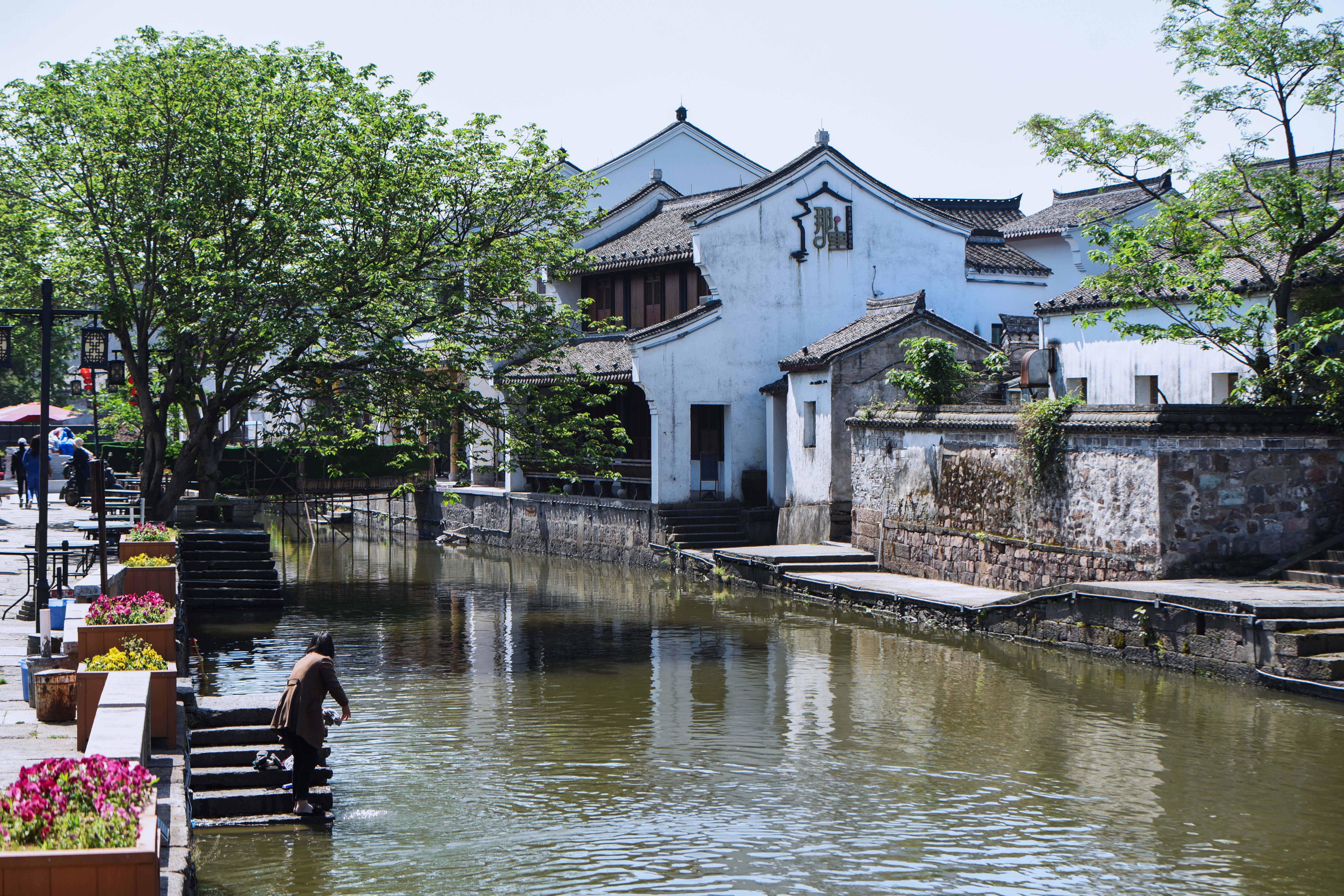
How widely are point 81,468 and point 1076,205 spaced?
29.1m

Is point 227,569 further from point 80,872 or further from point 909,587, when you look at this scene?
point 80,872

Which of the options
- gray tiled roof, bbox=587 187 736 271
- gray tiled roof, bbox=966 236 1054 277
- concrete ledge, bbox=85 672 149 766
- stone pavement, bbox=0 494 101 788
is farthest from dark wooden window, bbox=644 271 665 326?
concrete ledge, bbox=85 672 149 766

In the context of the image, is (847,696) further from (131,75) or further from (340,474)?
(131,75)

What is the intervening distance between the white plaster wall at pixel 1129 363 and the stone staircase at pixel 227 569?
15.8 m

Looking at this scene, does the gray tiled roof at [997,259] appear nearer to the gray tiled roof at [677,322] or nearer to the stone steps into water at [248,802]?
the gray tiled roof at [677,322]

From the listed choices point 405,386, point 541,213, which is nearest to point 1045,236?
point 541,213

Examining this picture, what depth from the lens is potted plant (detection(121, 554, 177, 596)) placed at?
1695cm

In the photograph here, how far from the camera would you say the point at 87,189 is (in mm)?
22688

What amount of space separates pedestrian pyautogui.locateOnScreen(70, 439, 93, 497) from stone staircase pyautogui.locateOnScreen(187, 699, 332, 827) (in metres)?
19.9

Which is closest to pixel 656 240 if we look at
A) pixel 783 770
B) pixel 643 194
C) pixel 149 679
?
pixel 643 194

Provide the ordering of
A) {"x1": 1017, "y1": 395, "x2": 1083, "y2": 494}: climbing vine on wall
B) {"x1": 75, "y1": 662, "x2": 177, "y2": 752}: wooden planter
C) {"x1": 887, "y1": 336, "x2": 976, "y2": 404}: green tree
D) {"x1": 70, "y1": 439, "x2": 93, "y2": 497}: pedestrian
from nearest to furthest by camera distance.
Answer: {"x1": 75, "y1": 662, "x2": 177, "y2": 752}: wooden planter
{"x1": 1017, "y1": 395, "x2": 1083, "y2": 494}: climbing vine on wall
{"x1": 887, "y1": 336, "x2": 976, "y2": 404}: green tree
{"x1": 70, "y1": 439, "x2": 93, "y2": 497}: pedestrian

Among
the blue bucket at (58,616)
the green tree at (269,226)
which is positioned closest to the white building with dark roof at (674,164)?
the green tree at (269,226)

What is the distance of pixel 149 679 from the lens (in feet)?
33.8

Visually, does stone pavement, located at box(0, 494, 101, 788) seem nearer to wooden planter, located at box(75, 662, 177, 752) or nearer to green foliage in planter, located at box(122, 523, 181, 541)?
wooden planter, located at box(75, 662, 177, 752)
